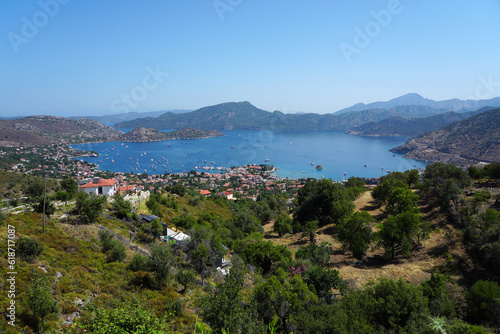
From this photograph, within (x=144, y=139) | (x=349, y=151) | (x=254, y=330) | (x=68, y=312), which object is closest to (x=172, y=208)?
(x=68, y=312)

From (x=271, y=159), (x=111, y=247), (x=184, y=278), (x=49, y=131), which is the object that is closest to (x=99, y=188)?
(x=111, y=247)

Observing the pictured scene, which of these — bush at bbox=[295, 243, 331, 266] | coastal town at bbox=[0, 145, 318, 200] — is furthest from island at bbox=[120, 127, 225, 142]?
bush at bbox=[295, 243, 331, 266]

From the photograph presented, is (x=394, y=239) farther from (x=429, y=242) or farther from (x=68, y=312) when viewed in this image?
(x=68, y=312)

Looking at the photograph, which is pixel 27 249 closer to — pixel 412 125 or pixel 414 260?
pixel 414 260

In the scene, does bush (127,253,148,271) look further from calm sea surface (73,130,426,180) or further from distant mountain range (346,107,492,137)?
distant mountain range (346,107,492,137)

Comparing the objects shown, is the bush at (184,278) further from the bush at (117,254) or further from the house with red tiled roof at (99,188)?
the house with red tiled roof at (99,188)

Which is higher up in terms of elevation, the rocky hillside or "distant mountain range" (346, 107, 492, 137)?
"distant mountain range" (346, 107, 492, 137)
